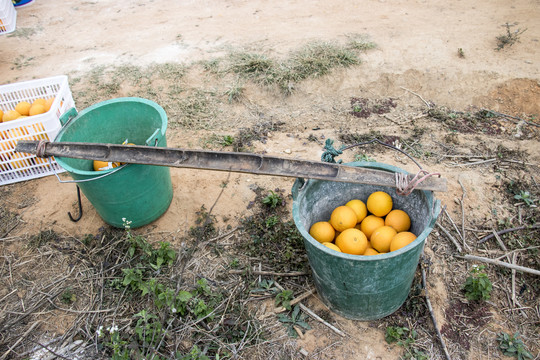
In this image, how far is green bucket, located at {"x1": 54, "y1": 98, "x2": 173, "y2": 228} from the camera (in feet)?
10.5

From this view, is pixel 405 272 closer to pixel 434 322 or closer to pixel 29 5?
pixel 434 322

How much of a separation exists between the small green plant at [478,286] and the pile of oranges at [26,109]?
4390 millimetres

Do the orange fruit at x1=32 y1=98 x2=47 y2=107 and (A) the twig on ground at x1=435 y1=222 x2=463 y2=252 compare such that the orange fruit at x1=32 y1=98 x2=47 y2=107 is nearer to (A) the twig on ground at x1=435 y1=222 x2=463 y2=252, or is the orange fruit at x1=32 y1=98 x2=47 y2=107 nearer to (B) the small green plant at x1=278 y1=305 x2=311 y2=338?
(B) the small green plant at x1=278 y1=305 x2=311 y2=338

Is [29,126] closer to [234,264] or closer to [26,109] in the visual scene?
[26,109]

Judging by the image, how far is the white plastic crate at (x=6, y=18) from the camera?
7266mm

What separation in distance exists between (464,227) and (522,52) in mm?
3716

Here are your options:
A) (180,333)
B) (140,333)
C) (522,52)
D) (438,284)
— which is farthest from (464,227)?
(522,52)

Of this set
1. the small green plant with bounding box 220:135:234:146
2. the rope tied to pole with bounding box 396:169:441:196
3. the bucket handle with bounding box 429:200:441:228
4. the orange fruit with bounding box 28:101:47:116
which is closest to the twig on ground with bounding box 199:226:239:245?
the small green plant with bounding box 220:135:234:146

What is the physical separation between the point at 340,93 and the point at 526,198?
2738 mm

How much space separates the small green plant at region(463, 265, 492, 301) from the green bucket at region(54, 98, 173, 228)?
2769 millimetres

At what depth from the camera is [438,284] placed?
3.12m

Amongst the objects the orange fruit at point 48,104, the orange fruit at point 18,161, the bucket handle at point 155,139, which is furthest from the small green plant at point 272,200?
the orange fruit at point 18,161

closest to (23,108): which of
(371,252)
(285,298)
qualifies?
(285,298)

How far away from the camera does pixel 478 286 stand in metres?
2.92
